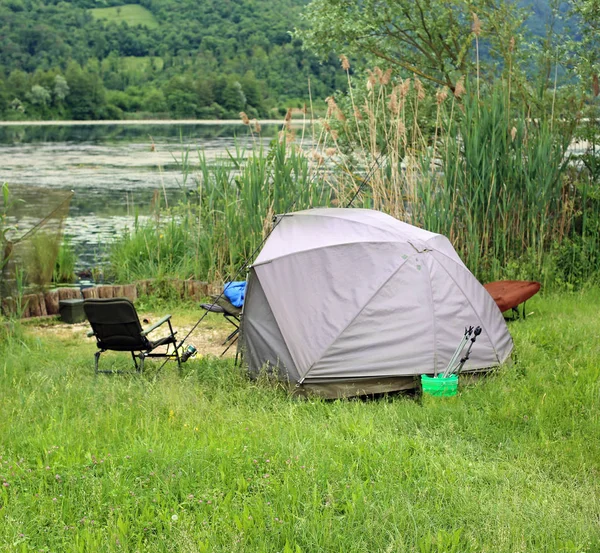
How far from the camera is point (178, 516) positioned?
3299mm

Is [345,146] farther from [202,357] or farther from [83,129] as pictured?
[83,129]

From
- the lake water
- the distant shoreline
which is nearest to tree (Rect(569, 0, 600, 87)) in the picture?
the lake water

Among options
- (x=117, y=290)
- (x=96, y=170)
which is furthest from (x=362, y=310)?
(x=96, y=170)

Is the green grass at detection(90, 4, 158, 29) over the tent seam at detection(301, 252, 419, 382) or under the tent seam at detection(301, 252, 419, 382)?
over

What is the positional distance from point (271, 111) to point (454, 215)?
99.1 ft

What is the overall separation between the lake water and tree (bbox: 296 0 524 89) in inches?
81.0

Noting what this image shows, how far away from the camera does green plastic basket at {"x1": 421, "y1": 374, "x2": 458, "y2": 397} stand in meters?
4.95

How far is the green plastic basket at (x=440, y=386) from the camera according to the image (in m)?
4.95

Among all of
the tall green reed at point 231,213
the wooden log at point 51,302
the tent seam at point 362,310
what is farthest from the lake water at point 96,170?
the tent seam at point 362,310

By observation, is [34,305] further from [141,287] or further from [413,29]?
[413,29]

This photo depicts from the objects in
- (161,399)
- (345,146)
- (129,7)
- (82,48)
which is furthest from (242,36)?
→ (161,399)

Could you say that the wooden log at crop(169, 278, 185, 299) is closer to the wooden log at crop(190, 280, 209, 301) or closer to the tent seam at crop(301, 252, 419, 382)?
the wooden log at crop(190, 280, 209, 301)

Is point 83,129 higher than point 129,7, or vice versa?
point 129,7

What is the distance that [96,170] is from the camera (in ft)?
76.2
